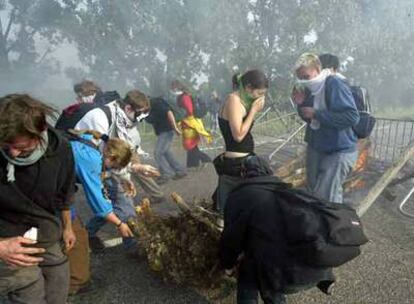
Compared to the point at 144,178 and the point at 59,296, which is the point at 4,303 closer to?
the point at 59,296

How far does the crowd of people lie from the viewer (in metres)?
1.93

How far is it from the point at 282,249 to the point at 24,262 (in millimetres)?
1332

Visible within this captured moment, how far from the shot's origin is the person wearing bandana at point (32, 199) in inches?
71.3

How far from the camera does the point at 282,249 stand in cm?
228

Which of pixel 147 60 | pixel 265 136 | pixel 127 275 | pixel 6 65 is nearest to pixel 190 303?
pixel 127 275

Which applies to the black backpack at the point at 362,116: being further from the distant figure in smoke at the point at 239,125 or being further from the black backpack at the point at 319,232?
the black backpack at the point at 319,232

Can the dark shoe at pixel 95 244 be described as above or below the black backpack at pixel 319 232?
below

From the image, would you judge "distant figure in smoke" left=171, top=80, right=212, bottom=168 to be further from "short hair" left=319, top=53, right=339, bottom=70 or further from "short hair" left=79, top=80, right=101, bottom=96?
"short hair" left=319, top=53, right=339, bottom=70

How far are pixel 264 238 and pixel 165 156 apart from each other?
4778mm

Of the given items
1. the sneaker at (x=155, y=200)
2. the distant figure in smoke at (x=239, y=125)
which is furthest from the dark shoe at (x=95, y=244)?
the sneaker at (x=155, y=200)

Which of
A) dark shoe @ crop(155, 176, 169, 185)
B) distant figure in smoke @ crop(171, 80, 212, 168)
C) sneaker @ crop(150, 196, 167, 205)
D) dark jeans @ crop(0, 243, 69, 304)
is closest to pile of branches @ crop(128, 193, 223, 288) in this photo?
dark jeans @ crop(0, 243, 69, 304)

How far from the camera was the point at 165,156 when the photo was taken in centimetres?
698

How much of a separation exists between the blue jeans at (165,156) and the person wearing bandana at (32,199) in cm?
453

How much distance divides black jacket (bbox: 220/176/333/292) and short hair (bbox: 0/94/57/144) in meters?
1.18
